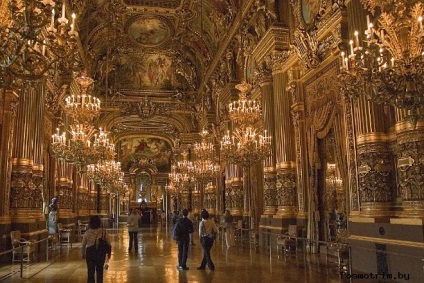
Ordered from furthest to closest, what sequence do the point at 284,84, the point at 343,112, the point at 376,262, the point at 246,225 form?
the point at 246,225
the point at 284,84
the point at 343,112
the point at 376,262

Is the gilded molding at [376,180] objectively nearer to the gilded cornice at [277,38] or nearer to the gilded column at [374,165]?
the gilded column at [374,165]

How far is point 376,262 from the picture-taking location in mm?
7273

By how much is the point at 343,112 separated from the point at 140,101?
20.1 m

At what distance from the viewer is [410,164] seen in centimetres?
671

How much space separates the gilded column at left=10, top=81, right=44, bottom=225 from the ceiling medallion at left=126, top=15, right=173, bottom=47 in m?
12.1

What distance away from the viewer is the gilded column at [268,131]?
42.8 feet

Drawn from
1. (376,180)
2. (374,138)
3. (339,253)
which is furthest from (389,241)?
(374,138)

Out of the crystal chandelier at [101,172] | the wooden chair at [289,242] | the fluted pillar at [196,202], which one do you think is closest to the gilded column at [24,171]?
the crystal chandelier at [101,172]

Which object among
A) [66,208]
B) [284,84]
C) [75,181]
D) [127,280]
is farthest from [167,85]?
[127,280]

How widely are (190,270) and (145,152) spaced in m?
33.2

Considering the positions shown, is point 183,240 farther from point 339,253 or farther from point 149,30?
point 149,30

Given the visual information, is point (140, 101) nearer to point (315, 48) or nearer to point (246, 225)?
point (246, 225)

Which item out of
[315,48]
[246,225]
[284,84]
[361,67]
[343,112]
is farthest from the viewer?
[246,225]

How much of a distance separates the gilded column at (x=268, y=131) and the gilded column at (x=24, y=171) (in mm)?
6811
